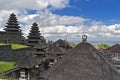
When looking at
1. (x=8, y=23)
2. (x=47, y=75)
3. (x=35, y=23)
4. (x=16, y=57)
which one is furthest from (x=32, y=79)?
(x=8, y=23)

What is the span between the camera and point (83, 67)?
48.0ft

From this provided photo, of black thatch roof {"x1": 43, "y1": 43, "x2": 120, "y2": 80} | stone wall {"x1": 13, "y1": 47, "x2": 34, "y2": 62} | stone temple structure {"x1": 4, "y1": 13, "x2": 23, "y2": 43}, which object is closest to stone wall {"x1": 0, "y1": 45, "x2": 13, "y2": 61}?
stone wall {"x1": 13, "y1": 47, "x2": 34, "y2": 62}

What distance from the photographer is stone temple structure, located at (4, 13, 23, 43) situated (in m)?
60.0

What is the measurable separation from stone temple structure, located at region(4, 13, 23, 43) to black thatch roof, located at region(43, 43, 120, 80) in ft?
150

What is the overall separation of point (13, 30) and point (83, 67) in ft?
160

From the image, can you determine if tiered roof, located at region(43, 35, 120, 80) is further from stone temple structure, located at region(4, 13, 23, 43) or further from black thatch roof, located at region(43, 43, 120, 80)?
stone temple structure, located at region(4, 13, 23, 43)

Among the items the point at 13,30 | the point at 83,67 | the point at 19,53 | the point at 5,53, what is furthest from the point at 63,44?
the point at 83,67

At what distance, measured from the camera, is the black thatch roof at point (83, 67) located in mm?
14250

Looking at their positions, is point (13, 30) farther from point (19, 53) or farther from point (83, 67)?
point (83, 67)

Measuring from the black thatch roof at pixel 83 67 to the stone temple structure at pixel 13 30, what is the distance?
150ft

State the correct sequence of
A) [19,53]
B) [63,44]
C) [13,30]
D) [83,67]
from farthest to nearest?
[13,30], [63,44], [19,53], [83,67]

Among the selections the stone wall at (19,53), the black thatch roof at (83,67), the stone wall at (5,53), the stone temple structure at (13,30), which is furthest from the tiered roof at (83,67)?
the stone temple structure at (13,30)

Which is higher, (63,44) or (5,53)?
(63,44)

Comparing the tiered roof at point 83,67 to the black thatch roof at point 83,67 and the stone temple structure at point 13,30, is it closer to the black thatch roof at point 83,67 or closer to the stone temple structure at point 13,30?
the black thatch roof at point 83,67
